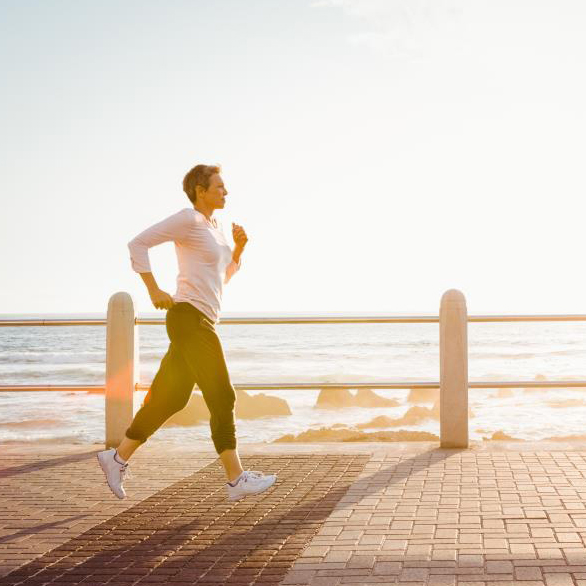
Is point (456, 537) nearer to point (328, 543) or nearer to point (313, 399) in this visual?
point (328, 543)

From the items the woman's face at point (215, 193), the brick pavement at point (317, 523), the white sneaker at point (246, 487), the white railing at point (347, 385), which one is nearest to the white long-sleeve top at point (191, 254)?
the woman's face at point (215, 193)

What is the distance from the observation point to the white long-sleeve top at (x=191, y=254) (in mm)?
6039

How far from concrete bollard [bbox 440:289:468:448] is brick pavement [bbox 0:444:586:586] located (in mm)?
383

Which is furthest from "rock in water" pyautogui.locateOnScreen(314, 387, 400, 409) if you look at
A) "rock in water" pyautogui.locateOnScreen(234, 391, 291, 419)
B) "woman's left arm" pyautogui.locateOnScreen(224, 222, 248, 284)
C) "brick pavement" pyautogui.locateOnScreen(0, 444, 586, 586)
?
"woman's left arm" pyautogui.locateOnScreen(224, 222, 248, 284)

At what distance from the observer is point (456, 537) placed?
17.8ft

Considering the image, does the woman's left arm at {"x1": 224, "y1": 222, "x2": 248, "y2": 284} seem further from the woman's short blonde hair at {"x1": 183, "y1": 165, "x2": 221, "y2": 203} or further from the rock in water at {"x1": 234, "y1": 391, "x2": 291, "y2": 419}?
the rock in water at {"x1": 234, "y1": 391, "x2": 291, "y2": 419}

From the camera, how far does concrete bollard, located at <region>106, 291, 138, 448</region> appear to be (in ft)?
29.8

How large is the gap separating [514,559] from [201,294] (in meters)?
2.45

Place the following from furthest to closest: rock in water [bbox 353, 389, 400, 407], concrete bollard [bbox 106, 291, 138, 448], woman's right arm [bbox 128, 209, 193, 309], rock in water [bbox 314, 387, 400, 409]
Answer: rock in water [bbox 353, 389, 400, 407] < rock in water [bbox 314, 387, 400, 409] < concrete bollard [bbox 106, 291, 138, 448] < woman's right arm [bbox 128, 209, 193, 309]

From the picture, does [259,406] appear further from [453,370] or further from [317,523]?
[317,523]

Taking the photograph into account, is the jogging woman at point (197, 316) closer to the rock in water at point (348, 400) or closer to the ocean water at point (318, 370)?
the ocean water at point (318, 370)

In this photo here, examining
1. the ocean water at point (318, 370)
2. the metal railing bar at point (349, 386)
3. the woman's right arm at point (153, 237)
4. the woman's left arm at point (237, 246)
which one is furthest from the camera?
the ocean water at point (318, 370)

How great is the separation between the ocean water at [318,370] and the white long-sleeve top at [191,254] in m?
3.54

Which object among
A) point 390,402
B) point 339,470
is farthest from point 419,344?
point 339,470
